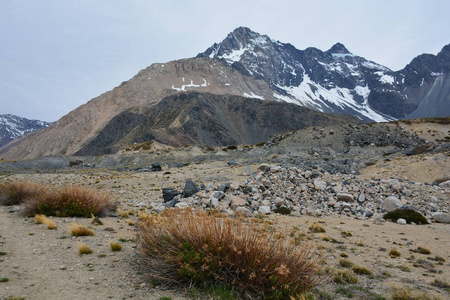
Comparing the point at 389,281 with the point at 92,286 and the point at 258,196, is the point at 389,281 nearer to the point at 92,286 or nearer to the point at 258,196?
the point at 92,286

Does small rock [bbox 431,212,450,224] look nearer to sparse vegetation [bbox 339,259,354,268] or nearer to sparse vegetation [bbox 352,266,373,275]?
sparse vegetation [bbox 339,259,354,268]

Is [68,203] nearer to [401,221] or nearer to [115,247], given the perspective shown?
[115,247]

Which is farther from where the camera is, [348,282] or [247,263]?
[348,282]

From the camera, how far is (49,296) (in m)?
4.30

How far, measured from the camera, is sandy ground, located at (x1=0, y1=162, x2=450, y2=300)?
15.1ft

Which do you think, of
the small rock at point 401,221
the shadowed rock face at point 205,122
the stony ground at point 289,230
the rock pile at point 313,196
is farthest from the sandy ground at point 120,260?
the shadowed rock face at point 205,122

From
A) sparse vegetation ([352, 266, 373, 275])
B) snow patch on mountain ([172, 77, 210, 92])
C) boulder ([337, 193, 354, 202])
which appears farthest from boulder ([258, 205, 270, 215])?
snow patch on mountain ([172, 77, 210, 92])

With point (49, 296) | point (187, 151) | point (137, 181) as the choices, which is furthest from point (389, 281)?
point (187, 151)

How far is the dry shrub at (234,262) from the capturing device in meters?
4.34

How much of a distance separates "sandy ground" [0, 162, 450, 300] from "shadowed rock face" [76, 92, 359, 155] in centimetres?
9634

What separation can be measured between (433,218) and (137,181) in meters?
21.2

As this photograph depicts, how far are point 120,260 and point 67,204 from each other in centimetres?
603

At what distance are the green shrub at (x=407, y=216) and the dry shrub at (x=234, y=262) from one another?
10550 millimetres

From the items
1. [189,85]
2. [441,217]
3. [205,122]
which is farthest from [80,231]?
[189,85]
